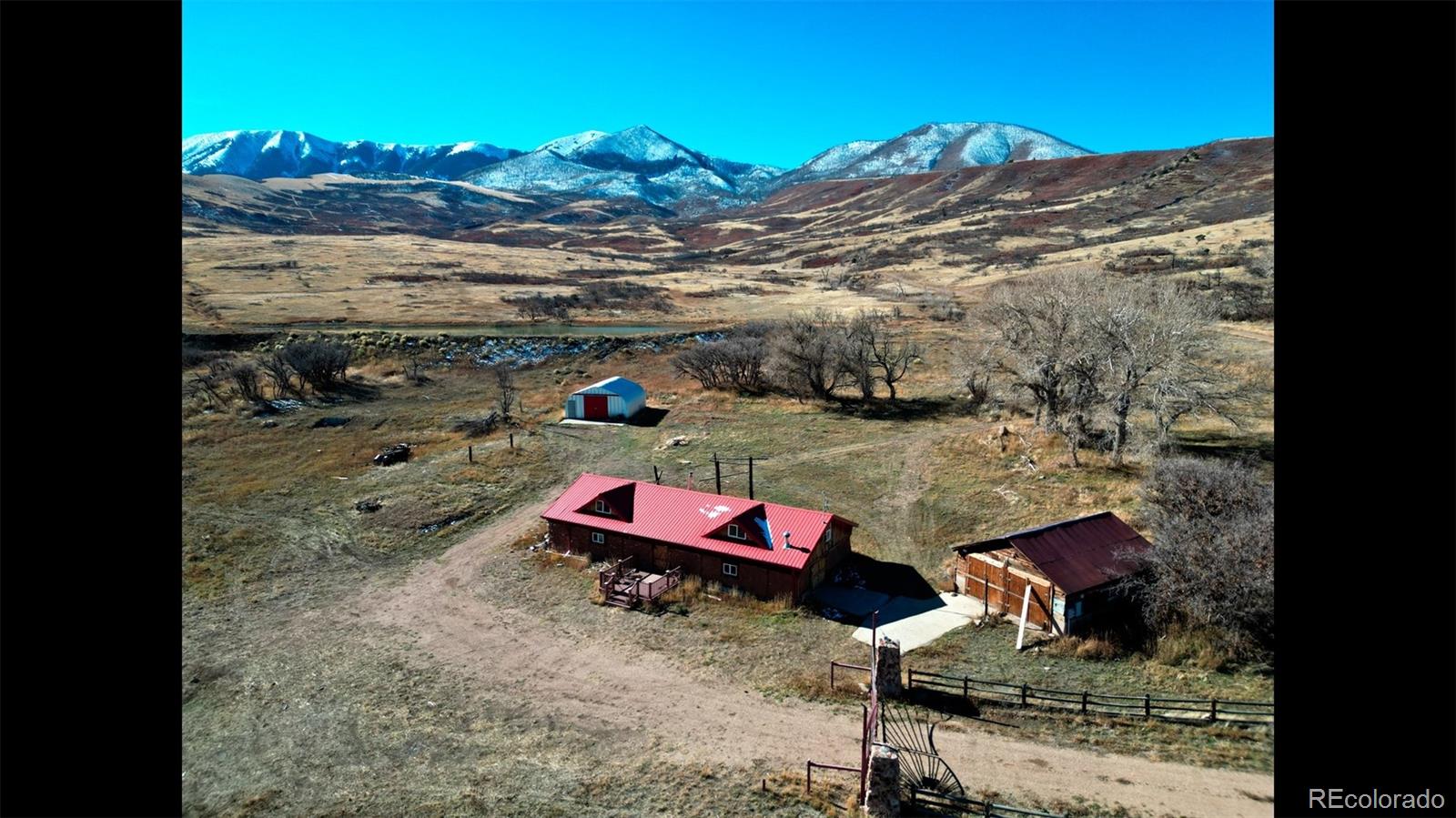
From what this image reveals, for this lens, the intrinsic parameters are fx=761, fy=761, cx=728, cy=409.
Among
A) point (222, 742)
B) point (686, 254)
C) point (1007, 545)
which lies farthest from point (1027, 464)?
point (686, 254)

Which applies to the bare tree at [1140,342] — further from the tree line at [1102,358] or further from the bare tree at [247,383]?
the bare tree at [247,383]

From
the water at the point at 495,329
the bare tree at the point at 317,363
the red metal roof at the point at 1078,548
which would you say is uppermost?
the water at the point at 495,329

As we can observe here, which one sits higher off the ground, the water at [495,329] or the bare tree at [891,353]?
the water at [495,329]

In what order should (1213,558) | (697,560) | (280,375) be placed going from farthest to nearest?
(280,375)
(697,560)
(1213,558)
